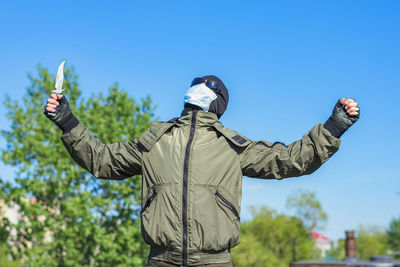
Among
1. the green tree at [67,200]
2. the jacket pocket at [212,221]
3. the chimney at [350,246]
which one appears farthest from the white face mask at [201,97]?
the chimney at [350,246]

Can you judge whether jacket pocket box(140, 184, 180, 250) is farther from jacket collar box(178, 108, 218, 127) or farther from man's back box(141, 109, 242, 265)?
jacket collar box(178, 108, 218, 127)

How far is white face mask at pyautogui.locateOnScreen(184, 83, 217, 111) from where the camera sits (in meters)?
3.53

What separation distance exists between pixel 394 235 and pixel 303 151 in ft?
252

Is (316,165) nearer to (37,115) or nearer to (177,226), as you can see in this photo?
(177,226)

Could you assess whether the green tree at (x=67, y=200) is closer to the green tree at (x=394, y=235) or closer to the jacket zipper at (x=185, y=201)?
the jacket zipper at (x=185, y=201)

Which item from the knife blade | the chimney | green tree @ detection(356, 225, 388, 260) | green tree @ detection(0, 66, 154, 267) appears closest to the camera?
the knife blade

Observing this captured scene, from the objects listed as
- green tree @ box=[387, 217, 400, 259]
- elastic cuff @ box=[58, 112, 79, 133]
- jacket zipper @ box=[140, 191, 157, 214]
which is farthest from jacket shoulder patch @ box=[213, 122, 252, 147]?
green tree @ box=[387, 217, 400, 259]

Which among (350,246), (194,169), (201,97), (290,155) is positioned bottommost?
(350,246)

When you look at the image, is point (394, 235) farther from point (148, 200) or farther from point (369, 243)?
point (148, 200)

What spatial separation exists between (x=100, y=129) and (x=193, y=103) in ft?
55.7

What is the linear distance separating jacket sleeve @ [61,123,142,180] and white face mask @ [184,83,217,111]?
493mm

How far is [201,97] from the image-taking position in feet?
11.6

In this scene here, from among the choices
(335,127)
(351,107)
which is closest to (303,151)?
(335,127)

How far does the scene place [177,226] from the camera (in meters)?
3.09
